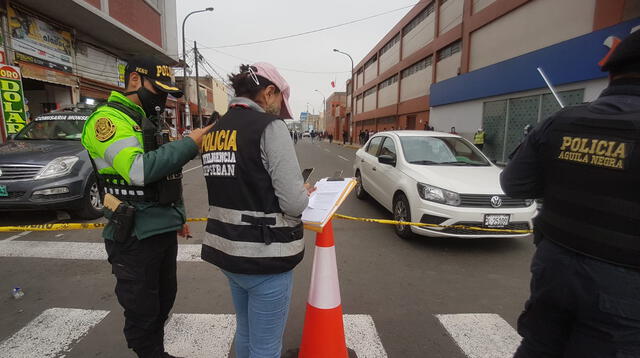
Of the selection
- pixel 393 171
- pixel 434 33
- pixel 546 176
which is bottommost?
pixel 393 171

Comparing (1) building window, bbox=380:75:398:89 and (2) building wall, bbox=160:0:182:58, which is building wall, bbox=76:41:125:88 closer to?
(2) building wall, bbox=160:0:182:58

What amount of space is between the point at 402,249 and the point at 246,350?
3231mm

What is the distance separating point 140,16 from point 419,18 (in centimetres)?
2067

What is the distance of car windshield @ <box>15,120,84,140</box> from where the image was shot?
6301 mm

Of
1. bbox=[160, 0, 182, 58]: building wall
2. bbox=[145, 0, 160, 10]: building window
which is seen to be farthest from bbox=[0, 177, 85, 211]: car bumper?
bbox=[160, 0, 182, 58]: building wall

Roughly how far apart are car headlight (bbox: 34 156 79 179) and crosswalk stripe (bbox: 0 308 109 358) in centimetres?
291

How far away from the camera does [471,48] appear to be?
18.3 metres

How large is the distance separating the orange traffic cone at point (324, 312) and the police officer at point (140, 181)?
0.92 metres

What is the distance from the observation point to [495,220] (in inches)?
169

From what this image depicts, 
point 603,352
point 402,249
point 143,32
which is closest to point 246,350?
point 603,352

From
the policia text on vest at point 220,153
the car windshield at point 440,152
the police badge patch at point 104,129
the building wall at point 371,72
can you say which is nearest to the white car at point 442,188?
the car windshield at point 440,152

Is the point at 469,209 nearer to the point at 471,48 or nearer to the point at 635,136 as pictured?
the point at 635,136

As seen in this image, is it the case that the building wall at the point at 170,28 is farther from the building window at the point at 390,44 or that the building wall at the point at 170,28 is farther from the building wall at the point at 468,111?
the building window at the point at 390,44

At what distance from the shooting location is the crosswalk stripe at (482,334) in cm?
252
